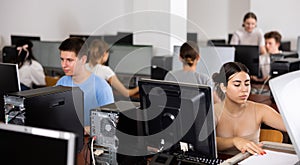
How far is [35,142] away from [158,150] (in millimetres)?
860

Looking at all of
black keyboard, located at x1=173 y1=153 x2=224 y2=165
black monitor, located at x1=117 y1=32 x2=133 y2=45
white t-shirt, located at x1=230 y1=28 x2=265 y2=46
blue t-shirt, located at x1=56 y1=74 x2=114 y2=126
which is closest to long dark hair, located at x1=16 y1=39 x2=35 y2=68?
blue t-shirt, located at x1=56 y1=74 x2=114 y2=126

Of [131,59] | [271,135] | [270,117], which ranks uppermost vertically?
[131,59]

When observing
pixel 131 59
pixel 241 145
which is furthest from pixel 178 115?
pixel 131 59

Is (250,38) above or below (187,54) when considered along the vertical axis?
above

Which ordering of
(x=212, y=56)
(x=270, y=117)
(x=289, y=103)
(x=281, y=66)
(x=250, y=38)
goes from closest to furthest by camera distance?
(x=289, y=103) < (x=270, y=117) < (x=281, y=66) < (x=212, y=56) < (x=250, y=38)

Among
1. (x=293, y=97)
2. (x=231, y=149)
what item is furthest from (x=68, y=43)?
(x=293, y=97)

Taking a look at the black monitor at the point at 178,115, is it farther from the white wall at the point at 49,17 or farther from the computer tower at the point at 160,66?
the white wall at the point at 49,17

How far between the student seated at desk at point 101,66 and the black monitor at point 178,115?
1.59m

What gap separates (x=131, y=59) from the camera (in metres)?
4.45

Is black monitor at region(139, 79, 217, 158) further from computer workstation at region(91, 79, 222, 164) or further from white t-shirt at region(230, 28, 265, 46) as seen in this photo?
white t-shirt at region(230, 28, 265, 46)

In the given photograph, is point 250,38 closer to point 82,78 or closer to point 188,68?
point 188,68

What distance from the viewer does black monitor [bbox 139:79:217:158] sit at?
1819 mm

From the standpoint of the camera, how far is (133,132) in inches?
77.5

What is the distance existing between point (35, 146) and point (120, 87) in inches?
104
